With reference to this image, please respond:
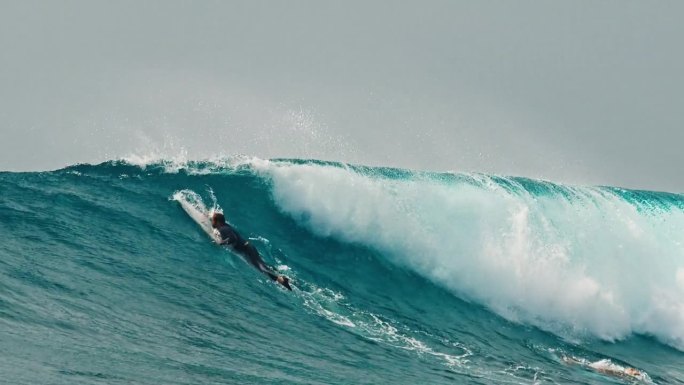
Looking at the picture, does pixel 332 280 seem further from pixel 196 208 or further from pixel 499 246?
pixel 499 246

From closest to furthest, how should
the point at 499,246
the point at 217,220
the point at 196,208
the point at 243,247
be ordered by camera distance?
the point at 243,247, the point at 217,220, the point at 196,208, the point at 499,246

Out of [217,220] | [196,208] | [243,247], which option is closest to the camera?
[243,247]

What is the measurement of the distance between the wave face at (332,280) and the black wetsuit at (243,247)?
50 cm

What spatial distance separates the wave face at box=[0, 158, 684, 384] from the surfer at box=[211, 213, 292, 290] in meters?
0.47

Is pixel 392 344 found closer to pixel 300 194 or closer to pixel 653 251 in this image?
pixel 300 194

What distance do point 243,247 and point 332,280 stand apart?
10.2 ft

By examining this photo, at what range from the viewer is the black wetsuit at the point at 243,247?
72.4ft

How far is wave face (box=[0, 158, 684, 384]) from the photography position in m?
15.4

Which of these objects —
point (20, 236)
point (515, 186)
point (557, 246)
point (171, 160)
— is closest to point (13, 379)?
point (20, 236)

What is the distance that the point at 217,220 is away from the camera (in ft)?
78.7

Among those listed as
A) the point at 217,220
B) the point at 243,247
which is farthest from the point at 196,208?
the point at 243,247

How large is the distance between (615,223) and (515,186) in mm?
5172

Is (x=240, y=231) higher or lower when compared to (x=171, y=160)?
lower

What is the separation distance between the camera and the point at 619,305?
2889 cm
